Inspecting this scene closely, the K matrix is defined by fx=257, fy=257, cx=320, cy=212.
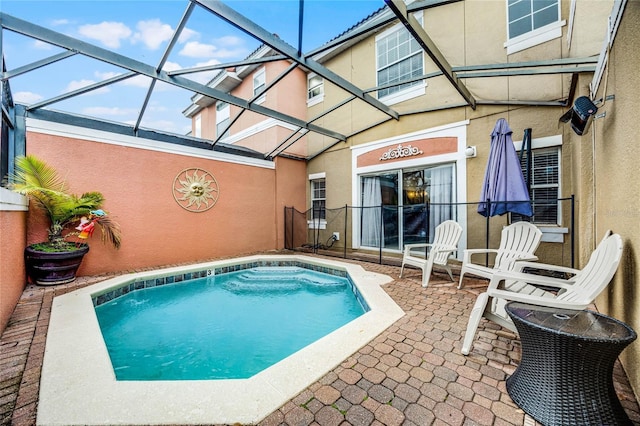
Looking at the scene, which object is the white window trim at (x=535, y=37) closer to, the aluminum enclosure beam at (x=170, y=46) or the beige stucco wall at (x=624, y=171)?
the beige stucco wall at (x=624, y=171)

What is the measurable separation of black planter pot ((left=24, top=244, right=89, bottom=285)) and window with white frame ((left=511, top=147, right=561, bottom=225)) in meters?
7.61

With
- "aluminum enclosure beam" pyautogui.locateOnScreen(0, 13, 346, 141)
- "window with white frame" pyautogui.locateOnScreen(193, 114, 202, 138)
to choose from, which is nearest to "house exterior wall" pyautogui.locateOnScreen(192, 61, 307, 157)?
"aluminum enclosure beam" pyautogui.locateOnScreen(0, 13, 346, 141)

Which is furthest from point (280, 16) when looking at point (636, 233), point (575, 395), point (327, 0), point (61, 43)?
point (575, 395)

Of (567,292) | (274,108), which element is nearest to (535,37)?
(567,292)

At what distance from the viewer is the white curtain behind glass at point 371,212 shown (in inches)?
268

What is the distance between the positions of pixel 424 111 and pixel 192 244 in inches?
244

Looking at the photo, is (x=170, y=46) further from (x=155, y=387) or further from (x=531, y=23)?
(x=531, y=23)

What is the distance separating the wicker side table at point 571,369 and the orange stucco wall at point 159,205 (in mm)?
6214

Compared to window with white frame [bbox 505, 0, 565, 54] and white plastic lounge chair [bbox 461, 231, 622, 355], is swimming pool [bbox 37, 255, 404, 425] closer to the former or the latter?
white plastic lounge chair [bbox 461, 231, 622, 355]

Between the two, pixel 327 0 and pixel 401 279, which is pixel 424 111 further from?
pixel 401 279

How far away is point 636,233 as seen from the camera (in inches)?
63.7

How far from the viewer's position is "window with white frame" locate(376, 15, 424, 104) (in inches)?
233

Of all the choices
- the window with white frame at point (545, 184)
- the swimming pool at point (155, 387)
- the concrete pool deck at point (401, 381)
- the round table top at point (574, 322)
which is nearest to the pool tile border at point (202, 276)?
the concrete pool deck at point (401, 381)

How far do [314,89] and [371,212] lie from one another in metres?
4.41
